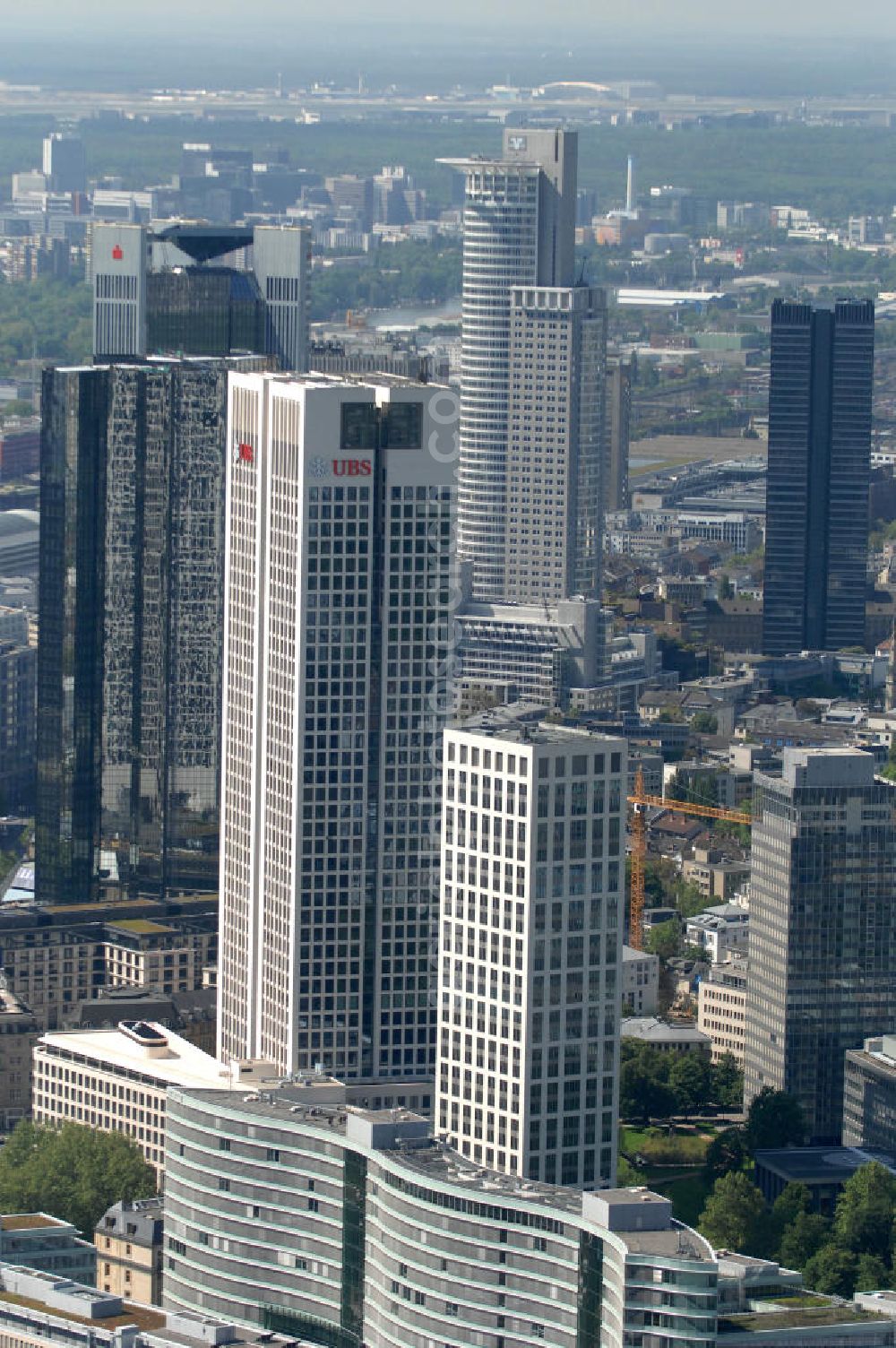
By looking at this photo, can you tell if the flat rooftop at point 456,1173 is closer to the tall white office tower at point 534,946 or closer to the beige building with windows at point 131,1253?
the tall white office tower at point 534,946

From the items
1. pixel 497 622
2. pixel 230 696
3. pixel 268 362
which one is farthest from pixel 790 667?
pixel 230 696

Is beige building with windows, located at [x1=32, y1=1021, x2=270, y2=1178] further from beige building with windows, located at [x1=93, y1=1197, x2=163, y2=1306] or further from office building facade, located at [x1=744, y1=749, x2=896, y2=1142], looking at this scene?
office building facade, located at [x1=744, y1=749, x2=896, y2=1142]

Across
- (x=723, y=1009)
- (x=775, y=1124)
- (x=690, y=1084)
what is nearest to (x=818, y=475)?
(x=723, y=1009)

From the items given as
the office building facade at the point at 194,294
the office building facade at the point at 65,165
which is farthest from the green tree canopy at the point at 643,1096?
the office building facade at the point at 65,165

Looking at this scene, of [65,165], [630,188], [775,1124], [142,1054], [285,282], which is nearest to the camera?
[142,1054]

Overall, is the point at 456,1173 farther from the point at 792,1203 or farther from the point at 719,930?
the point at 719,930

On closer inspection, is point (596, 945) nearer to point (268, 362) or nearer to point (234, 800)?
point (234, 800)

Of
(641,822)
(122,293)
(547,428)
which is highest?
(122,293)
